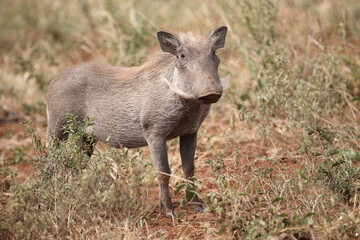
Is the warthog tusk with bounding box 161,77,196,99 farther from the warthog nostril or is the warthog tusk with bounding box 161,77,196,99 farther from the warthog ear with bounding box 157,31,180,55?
the warthog ear with bounding box 157,31,180,55

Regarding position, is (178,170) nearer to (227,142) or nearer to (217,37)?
(227,142)

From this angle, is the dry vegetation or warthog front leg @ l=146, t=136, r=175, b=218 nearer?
the dry vegetation

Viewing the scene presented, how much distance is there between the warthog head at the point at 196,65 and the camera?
361 cm

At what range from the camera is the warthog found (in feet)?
12.7

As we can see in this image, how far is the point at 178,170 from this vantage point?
5.25 metres

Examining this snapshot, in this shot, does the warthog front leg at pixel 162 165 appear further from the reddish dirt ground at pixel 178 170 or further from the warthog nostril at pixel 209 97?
the warthog nostril at pixel 209 97

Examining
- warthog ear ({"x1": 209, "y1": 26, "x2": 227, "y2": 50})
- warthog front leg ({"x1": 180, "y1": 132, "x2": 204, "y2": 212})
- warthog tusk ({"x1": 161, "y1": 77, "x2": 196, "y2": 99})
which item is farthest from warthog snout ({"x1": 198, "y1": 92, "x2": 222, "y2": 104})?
warthog front leg ({"x1": 180, "y1": 132, "x2": 204, "y2": 212})

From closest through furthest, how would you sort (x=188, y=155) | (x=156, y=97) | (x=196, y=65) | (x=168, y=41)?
(x=196, y=65) → (x=168, y=41) → (x=156, y=97) → (x=188, y=155)

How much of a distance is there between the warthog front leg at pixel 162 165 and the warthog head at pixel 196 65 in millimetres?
512

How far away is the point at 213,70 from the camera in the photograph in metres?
3.79

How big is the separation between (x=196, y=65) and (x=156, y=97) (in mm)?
534

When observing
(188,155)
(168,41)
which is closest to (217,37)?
(168,41)

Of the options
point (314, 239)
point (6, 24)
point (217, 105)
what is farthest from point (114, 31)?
point (314, 239)

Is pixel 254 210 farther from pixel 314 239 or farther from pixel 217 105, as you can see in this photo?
pixel 217 105
